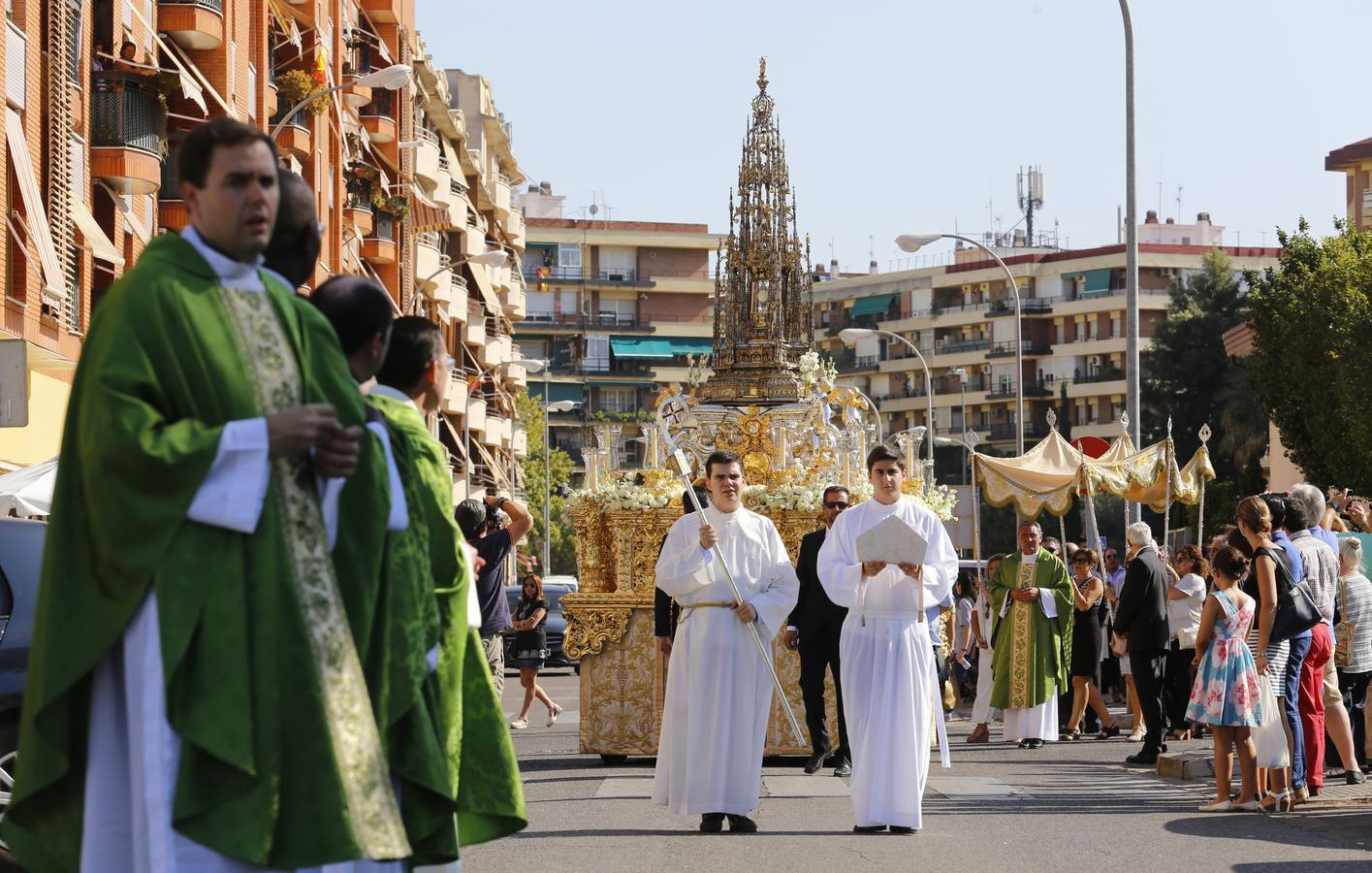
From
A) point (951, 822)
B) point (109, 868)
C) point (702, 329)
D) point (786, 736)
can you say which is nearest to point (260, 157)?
point (109, 868)

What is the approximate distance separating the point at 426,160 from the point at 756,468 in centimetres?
4916

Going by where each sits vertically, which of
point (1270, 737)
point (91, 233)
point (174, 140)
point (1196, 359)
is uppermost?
point (1196, 359)

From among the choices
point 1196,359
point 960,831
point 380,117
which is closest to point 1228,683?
point 960,831

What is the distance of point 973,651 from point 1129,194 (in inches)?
218

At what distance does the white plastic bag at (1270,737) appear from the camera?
13.0 m

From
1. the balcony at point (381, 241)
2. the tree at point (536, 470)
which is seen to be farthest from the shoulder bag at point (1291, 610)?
the tree at point (536, 470)

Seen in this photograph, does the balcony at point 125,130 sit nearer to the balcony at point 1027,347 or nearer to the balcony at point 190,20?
the balcony at point 190,20

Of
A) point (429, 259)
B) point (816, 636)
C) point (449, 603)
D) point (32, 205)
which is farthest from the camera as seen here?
point (429, 259)

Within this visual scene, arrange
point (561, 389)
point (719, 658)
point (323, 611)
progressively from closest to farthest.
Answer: point (323, 611)
point (719, 658)
point (561, 389)

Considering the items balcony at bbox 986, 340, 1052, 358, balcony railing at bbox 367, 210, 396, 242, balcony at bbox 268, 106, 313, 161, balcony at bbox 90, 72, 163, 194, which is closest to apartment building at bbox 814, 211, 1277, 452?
balcony at bbox 986, 340, 1052, 358

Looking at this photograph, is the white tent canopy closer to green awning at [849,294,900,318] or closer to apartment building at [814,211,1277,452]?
apartment building at [814,211,1277,452]

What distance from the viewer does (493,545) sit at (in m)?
13.8

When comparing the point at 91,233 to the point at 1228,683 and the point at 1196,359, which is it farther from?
the point at 1196,359

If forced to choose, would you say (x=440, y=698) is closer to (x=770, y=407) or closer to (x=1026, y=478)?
(x=770, y=407)
